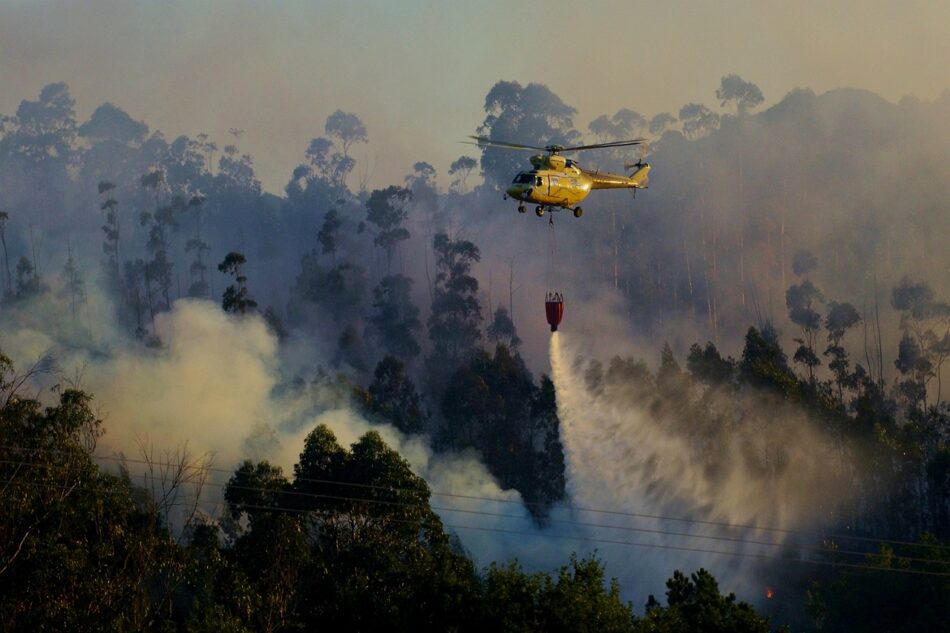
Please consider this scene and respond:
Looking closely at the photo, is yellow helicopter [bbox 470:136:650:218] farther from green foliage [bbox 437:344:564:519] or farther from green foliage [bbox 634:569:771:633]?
green foliage [bbox 437:344:564:519]

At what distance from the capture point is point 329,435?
9700 centimetres

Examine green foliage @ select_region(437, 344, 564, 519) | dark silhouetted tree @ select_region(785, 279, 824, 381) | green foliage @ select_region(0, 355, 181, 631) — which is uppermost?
dark silhouetted tree @ select_region(785, 279, 824, 381)

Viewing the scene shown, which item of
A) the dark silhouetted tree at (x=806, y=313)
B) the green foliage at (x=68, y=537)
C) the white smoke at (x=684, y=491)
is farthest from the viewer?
the dark silhouetted tree at (x=806, y=313)

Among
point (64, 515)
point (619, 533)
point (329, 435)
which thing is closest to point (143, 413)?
point (329, 435)

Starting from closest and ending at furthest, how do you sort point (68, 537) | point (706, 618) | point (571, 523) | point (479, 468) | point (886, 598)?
point (706, 618) < point (68, 537) < point (886, 598) < point (571, 523) < point (479, 468)

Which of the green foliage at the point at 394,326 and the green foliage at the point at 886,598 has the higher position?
the green foliage at the point at 394,326

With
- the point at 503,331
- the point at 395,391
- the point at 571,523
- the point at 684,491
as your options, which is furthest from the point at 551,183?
the point at 503,331

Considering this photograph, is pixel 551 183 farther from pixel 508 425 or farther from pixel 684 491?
pixel 508 425

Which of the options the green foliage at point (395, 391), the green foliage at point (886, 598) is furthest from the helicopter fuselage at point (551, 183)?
the green foliage at point (395, 391)

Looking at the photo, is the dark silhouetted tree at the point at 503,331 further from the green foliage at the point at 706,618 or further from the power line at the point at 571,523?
the green foliage at the point at 706,618

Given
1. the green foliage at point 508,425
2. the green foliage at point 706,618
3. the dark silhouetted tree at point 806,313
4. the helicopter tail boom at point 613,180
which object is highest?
the dark silhouetted tree at point 806,313

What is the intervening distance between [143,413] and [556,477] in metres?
38.9

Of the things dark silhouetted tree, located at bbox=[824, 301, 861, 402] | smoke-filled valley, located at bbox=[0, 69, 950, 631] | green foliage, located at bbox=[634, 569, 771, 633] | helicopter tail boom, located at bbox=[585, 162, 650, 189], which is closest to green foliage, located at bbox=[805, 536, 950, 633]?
smoke-filled valley, located at bbox=[0, 69, 950, 631]

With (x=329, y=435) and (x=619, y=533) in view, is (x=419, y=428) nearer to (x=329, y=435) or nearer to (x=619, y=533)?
(x=619, y=533)
